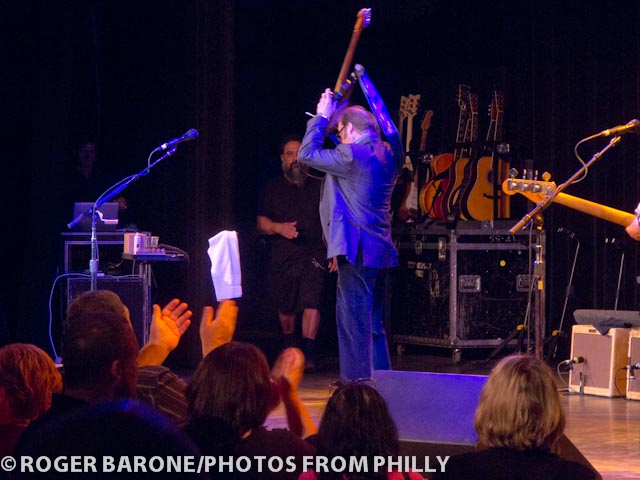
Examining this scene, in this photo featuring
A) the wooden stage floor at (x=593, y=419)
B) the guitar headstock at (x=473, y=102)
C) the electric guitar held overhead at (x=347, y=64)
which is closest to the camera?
the wooden stage floor at (x=593, y=419)

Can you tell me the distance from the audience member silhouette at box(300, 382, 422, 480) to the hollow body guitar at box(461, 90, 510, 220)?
24.1 feet

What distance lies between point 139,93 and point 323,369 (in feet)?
9.99

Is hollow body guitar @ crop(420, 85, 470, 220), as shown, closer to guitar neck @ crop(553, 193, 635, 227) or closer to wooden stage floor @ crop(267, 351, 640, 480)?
wooden stage floor @ crop(267, 351, 640, 480)

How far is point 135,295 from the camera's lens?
8.13m

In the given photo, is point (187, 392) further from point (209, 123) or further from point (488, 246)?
point (488, 246)

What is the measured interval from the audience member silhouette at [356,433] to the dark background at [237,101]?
5771 millimetres

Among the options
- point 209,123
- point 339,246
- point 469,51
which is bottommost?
point 339,246

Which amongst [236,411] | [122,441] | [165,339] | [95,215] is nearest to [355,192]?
[95,215]

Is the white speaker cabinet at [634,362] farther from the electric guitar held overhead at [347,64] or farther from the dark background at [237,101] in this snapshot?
the electric guitar held overhead at [347,64]

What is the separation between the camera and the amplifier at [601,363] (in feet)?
25.3

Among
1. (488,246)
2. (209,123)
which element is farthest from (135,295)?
(488,246)

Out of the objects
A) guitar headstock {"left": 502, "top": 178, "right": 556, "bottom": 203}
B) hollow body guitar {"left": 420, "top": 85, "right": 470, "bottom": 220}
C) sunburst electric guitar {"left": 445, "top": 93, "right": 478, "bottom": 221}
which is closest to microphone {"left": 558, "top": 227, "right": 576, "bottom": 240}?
sunburst electric guitar {"left": 445, "top": 93, "right": 478, "bottom": 221}

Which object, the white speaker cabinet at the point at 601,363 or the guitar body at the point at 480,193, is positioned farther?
the guitar body at the point at 480,193

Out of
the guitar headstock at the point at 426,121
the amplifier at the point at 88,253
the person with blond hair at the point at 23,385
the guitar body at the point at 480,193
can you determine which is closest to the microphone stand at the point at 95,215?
the amplifier at the point at 88,253
